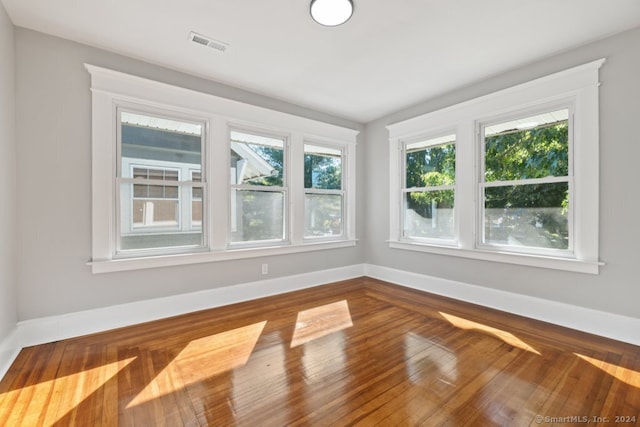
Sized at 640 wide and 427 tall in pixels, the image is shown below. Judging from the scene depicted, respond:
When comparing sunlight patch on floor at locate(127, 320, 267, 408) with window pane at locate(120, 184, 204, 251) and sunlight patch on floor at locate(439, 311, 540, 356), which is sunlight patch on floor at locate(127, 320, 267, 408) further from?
sunlight patch on floor at locate(439, 311, 540, 356)

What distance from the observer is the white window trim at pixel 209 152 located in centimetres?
268

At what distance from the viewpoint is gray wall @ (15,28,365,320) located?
94.5 inches

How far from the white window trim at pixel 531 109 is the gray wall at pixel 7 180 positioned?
13.7ft

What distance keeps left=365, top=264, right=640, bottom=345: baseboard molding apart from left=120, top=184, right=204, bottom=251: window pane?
3107 mm

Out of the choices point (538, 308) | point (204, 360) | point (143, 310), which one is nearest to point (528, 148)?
point (538, 308)

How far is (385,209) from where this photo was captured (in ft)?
15.2

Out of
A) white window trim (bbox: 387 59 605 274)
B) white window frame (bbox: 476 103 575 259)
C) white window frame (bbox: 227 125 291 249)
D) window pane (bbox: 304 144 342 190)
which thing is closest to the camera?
white window trim (bbox: 387 59 605 274)

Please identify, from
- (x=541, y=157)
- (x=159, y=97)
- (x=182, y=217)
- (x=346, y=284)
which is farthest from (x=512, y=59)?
(x=182, y=217)

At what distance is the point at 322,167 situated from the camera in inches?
176

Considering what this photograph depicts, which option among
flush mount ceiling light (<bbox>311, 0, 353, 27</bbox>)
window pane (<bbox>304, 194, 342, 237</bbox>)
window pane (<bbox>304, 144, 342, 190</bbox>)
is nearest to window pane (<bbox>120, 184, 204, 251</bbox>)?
window pane (<bbox>304, 194, 342, 237</bbox>)

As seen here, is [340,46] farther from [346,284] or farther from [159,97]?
[346,284]

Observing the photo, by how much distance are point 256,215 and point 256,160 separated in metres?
0.73

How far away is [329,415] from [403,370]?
699 millimetres

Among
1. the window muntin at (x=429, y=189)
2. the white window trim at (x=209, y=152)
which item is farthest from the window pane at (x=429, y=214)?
the white window trim at (x=209, y=152)
